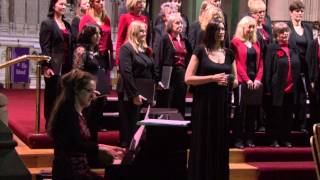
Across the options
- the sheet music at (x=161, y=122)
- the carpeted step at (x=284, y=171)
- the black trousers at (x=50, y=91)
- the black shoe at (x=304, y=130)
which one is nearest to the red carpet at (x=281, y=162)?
the carpeted step at (x=284, y=171)

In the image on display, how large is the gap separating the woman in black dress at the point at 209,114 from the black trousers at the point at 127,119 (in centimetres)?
104

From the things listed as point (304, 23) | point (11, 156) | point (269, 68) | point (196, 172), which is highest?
Answer: point (304, 23)

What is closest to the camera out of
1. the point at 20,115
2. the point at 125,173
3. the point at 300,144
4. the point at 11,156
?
the point at 11,156

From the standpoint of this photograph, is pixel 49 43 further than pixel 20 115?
No

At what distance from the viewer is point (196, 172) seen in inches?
216

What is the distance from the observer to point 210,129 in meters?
5.48

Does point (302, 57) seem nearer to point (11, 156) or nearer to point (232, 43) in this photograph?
point (232, 43)

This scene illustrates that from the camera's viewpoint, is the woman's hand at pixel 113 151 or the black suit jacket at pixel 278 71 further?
the black suit jacket at pixel 278 71

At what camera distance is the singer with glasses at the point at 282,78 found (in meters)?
6.91

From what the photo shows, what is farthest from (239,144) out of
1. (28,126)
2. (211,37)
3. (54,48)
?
(28,126)

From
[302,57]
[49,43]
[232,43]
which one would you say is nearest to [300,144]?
[302,57]

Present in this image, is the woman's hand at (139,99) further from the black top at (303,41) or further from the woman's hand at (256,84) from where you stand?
the black top at (303,41)

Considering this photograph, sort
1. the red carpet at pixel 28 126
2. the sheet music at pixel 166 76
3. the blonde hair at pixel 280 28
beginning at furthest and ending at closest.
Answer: the blonde hair at pixel 280 28 → the sheet music at pixel 166 76 → the red carpet at pixel 28 126

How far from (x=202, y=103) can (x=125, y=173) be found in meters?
1.63
